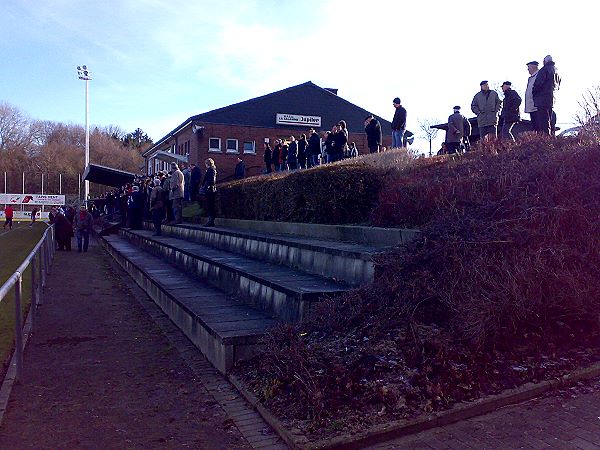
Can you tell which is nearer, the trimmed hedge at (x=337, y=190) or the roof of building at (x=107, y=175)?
the trimmed hedge at (x=337, y=190)

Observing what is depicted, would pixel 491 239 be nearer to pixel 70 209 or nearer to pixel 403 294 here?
pixel 403 294

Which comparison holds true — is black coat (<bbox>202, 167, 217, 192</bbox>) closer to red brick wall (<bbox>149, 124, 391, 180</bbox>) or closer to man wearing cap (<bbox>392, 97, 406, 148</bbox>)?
man wearing cap (<bbox>392, 97, 406, 148</bbox>)

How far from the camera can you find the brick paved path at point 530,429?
3861mm

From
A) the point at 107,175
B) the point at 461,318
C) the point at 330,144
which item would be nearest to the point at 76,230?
the point at 330,144

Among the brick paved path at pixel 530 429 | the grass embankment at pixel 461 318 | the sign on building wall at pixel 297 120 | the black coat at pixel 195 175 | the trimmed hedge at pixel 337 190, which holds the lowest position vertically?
the brick paved path at pixel 530 429

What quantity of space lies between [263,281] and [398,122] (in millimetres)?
10118

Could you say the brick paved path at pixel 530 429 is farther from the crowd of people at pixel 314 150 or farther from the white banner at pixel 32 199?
the white banner at pixel 32 199

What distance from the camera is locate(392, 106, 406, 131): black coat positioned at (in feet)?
53.1

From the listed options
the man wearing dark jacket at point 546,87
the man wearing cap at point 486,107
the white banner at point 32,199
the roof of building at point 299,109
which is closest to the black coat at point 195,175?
the man wearing cap at point 486,107

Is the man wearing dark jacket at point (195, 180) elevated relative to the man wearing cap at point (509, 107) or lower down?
lower down

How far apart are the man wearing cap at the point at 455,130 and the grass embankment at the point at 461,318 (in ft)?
23.3

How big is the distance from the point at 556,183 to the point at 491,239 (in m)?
1.19

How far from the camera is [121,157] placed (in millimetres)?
85938

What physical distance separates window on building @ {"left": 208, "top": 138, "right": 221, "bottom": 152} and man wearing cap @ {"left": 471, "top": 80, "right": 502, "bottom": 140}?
31.0 m
